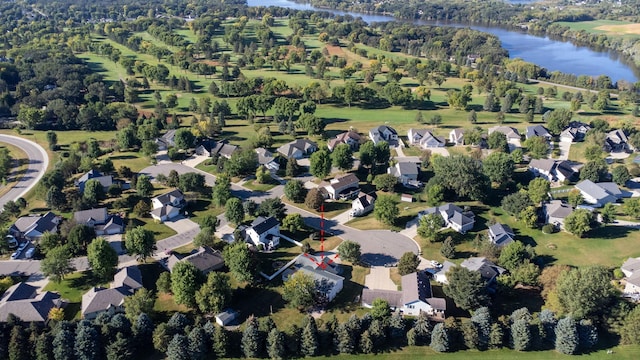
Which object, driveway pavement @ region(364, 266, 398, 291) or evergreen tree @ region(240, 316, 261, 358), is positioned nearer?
evergreen tree @ region(240, 316, 261, 358)

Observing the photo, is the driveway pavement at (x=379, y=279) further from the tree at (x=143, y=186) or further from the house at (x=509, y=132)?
the house at (x=509, y=132)

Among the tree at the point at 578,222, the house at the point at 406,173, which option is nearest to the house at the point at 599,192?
the tree at the point at 578,222

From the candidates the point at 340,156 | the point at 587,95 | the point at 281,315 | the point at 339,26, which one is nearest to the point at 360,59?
the point at 339,26

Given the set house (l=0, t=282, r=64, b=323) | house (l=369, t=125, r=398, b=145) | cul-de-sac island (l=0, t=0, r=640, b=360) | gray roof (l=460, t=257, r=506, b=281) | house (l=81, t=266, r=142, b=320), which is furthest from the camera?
house (l=369, t=125, r=398, b=145)

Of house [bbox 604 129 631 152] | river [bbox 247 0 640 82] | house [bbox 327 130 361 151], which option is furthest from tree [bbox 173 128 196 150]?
river [bbox 247 0 640 82]

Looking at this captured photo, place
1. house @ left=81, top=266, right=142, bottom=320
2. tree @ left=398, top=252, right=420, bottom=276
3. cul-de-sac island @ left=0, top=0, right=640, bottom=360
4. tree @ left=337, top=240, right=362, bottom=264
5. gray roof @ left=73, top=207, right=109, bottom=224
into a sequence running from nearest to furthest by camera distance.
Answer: cul-de-sac island @ left=0, top=0, right=640, bottom=360, house @ left=81, top=266, right=142, bottom=320, tree @ left=398, top=252, right=420, bottom=276, tree @ left=337, top=240, right=362, bottom=264, gray roof @ left=73, top=207, right=109, bottom=224

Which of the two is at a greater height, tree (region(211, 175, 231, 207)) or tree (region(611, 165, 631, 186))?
tree (region(611, 165, 631, 186))

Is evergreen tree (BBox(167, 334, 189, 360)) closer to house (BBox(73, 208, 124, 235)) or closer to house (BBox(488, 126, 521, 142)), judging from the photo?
house (BBox(73, 208, 124, 235))
